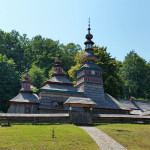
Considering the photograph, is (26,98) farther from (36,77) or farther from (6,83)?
(36,77)

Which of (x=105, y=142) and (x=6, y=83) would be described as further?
(x=6, y=83)

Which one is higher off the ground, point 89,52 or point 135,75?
point 135,75

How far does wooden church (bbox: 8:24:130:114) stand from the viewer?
103ft

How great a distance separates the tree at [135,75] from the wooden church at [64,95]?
34289 millimetres

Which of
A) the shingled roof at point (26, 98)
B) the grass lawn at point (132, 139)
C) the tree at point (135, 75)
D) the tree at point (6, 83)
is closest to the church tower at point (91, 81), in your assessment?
the shingled roof at point (26, 98)

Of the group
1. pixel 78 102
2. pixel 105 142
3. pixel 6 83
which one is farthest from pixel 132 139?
pixel 6 83

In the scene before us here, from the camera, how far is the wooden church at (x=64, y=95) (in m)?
31.4

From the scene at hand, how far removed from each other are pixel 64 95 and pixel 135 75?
4446cm

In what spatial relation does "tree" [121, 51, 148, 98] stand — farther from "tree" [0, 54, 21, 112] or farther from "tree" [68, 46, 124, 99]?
"tree" [0, 54, 21, 112]

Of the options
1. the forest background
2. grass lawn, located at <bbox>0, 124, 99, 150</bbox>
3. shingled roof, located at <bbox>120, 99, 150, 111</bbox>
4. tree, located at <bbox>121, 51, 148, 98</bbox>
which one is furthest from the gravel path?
tree, located at <bbox>121, 51, 148, 98</bbox>

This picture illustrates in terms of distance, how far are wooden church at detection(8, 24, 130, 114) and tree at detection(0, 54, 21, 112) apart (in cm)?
1131

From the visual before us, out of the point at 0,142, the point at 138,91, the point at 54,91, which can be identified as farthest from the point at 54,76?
the point at 138,91

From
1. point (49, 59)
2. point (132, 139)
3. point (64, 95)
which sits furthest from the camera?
point (49, 59)

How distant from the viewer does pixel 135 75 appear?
71.2m
